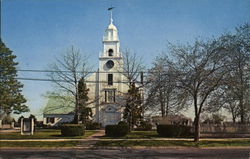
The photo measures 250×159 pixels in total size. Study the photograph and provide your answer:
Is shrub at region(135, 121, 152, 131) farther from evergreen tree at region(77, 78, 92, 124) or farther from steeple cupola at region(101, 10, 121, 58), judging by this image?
steeple cupola at region(101, 10, 121, 58)

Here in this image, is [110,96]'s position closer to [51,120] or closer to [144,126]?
[144,126]

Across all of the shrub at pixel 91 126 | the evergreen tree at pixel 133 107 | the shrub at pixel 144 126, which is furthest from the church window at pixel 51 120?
the shrub at pixel 144 126

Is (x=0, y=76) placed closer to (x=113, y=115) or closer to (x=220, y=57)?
(x=220, y=57)

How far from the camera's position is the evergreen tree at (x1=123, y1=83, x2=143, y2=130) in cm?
2786

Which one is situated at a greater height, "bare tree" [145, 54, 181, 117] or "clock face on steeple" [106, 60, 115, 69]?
"clock face on steeple" [106, 60, 115, 69]

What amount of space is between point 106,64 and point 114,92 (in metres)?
4.81

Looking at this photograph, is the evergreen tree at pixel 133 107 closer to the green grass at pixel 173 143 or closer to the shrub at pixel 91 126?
the shrub at pixel 91 126

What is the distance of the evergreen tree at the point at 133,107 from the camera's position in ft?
91.4

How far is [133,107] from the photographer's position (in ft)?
96.9

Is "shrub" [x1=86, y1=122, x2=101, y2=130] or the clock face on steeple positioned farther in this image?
the clock face on steeple

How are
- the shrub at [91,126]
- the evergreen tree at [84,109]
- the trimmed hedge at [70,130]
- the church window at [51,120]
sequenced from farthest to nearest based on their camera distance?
the church window at [51,120] < the shrub at [91,126] < the evergreen tree at [84,109] < the trimmed hedge at [70,130]

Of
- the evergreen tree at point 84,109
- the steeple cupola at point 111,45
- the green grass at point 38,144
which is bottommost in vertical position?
the green grass at point 38,144

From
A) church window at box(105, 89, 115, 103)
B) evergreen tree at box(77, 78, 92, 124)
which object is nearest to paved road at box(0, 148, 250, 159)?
evergreen tree at box(77, 78, 92, 124)

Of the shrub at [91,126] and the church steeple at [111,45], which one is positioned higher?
the church steeple at [111,45]
